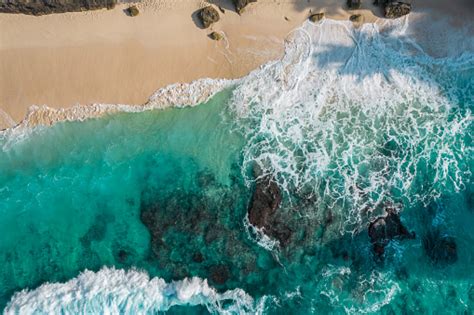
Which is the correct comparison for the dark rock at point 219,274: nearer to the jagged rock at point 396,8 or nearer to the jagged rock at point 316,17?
the jagged rock at point 316,17

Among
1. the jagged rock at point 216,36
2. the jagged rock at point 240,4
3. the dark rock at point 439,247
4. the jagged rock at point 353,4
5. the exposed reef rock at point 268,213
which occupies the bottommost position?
the dark rock at point 439,247

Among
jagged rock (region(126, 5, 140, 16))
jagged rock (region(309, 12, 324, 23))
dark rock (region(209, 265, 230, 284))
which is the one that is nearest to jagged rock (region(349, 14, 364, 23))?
jagged rock (region(309, 12, 324, 23))

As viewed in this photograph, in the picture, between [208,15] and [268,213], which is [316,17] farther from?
[268,213]

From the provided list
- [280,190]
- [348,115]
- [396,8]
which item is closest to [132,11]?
[280,190]

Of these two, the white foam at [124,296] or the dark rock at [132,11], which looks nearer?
the white foam at [124,296]

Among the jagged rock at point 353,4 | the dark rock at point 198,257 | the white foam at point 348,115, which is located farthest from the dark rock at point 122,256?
the jagged rock at point 353,4
